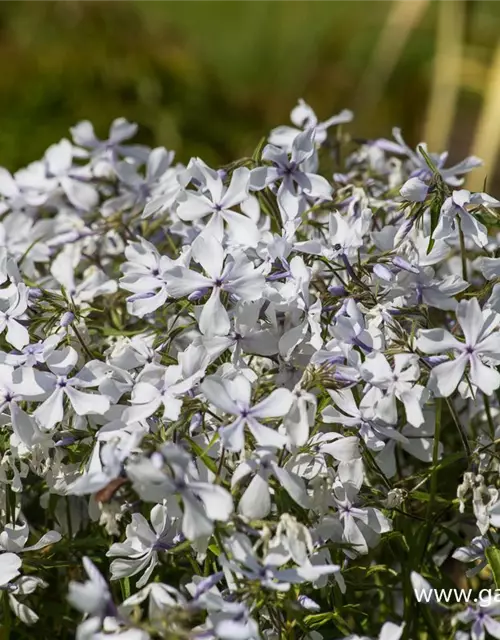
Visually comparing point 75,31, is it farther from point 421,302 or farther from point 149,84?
point 421,302

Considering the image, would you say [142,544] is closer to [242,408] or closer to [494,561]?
[242,408]

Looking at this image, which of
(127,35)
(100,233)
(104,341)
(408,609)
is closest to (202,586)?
(408,609)

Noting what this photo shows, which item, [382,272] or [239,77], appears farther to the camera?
[239,77]

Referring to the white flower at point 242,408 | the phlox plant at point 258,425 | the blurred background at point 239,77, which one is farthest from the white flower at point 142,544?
the blurred background at point 239,77

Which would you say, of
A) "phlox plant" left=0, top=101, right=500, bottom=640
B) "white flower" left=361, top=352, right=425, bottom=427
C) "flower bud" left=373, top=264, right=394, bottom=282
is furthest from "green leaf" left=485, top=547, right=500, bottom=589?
"flower bud" left=373, top=264, right=394, bottom=282

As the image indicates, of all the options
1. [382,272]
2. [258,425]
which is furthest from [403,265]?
[258,425]

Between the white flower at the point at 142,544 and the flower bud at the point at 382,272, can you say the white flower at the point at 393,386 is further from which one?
the white flower at the point at 142,544

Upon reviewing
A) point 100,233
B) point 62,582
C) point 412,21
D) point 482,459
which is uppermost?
point 412,21
